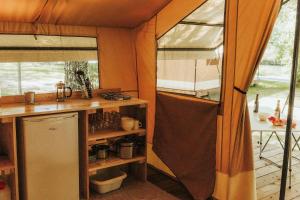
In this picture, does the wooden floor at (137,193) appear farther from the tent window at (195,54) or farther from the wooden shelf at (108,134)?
the tent window at (195,54)

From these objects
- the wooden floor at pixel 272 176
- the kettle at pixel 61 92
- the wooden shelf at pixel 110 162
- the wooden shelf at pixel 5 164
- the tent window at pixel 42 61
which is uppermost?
the tent window at pixel 42 61

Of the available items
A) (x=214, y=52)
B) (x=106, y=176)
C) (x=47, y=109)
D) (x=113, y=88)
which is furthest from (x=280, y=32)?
(x=47, y=109)

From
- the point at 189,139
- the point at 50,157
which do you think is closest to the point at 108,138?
the point at 50,157

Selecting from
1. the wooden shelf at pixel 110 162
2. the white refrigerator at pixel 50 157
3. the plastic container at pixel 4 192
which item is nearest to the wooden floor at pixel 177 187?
the wooden shelf at pixel 110 162

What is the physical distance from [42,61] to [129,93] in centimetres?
121

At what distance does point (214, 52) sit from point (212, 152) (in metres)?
1.00

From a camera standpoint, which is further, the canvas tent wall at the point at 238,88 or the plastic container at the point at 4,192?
the plastic container at the point at 4,192

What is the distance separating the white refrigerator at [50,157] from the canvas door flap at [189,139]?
109cm

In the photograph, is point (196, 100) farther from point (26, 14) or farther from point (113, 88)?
point (26, 14)

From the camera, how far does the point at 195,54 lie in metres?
3.41

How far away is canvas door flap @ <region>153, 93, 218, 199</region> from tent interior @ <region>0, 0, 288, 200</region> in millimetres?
12

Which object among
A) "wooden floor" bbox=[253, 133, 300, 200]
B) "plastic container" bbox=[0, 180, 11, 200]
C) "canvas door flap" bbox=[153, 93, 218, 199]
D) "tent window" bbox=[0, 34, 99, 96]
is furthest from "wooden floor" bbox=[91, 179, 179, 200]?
"tent window" bbox=[0, 34, 99, 96]

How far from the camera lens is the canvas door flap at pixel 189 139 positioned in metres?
3.00

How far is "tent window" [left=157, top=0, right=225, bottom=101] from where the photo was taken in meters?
3.01
